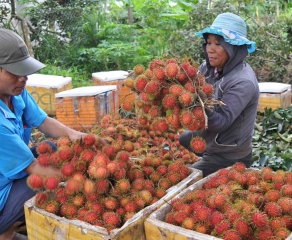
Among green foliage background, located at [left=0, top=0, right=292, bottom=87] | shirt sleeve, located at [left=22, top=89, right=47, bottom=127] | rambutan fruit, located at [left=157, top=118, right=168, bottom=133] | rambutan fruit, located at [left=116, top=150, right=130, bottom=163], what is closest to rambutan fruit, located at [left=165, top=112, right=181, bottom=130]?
rambutan fruit, located at [left=157, top=118, right=168, bottom=133]

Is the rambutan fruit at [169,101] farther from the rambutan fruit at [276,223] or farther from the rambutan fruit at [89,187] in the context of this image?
the rambutan fruit at [276,223]

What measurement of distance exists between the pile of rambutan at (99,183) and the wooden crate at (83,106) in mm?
2146

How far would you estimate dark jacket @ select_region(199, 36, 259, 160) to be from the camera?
222 cm

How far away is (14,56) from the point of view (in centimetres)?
215

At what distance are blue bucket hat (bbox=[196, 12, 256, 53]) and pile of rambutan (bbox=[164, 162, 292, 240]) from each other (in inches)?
34.1

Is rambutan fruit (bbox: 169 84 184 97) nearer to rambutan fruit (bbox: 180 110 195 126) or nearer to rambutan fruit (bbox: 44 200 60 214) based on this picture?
rambutan fruit (bbox: 180 110 195 126)

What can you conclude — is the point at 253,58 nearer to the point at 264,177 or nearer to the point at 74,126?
the point at 74,126

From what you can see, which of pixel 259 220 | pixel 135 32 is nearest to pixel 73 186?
pixel 259 220

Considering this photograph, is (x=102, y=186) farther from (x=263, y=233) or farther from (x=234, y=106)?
(x=234, y=106)

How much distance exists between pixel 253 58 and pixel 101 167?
16.2ft

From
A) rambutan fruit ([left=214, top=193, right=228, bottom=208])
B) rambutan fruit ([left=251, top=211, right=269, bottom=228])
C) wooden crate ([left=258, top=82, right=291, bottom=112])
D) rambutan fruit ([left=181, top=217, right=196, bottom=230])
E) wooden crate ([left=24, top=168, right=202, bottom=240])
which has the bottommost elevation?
wooden crate ([left=258, top=82, right=291, bottom=112])

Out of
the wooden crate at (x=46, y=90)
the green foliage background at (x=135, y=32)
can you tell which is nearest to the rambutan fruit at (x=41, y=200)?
the wooden crate at (x=46, y=90)

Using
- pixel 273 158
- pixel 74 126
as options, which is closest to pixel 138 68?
pixel 273 158

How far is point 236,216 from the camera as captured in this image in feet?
5.59
